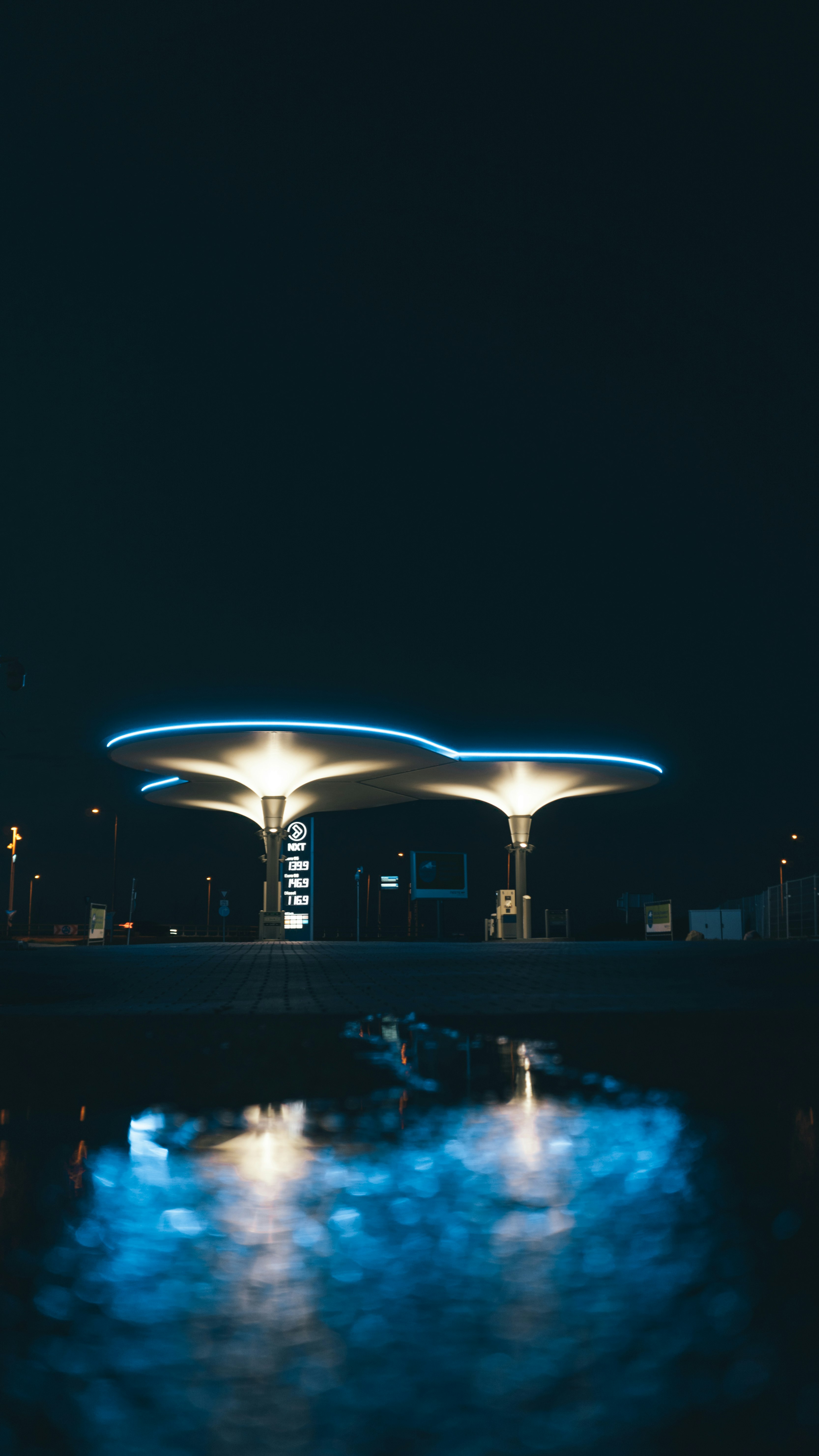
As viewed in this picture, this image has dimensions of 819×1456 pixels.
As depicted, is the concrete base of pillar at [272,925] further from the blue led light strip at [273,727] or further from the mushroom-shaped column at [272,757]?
the blue led light strip at [273,727]

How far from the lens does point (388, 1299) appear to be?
6.81 ft

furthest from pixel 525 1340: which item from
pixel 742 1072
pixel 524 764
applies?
pixel 524 764

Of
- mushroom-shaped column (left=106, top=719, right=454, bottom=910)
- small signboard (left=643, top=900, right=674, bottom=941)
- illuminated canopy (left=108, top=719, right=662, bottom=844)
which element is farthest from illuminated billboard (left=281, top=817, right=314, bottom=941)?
small signboard (left=643, top=900, right=674, bottom=941)

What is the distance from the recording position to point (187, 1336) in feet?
6.20

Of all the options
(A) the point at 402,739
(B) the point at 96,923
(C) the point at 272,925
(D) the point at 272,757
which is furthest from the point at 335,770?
(B) the point at 96,923

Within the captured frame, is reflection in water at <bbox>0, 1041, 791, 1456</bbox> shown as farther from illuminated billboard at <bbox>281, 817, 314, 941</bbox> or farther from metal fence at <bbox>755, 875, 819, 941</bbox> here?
illuminated billboard at <bbox>281, 817, 314, 941</bbox>

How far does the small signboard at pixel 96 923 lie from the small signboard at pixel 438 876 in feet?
51.9

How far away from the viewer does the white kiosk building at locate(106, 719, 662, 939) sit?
3994 cm

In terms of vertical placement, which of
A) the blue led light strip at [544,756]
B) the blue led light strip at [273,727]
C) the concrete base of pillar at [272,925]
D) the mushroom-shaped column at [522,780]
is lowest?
the concrete base of pillar at [272,925]

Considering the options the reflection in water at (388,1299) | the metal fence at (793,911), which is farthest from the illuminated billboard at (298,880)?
the reflection in water at (388,1299)

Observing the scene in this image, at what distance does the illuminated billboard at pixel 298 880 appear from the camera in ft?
142

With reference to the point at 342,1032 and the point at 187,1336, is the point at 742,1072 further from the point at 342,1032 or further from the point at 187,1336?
the point at 187,1336

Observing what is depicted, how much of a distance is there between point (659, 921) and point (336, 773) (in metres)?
14.9

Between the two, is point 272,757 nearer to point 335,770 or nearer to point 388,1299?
point 335,770
